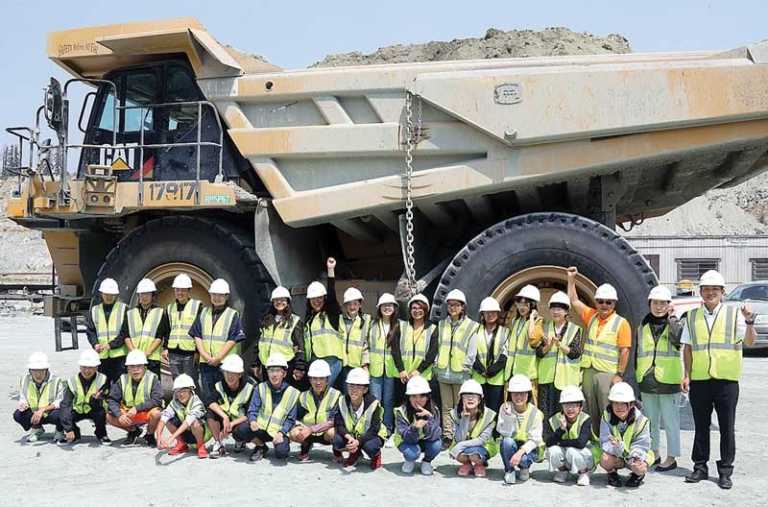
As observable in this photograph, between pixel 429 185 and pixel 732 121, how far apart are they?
7.39ft

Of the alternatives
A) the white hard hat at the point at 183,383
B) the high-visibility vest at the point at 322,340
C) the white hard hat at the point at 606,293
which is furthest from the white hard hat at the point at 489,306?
the white hard hat at the point at 183,383

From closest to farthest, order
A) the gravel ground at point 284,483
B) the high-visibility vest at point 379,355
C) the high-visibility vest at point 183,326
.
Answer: the gravel ground at point 284,483 < the high-visibility vest at point 379,355 < the high-visibility vest at point 183,326

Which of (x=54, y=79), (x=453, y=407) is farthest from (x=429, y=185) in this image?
(x=54, y=79)

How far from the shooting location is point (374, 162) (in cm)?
647

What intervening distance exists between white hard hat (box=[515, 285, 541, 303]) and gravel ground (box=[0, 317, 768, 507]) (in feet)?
3.82

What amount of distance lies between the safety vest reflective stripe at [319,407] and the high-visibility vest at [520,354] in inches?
48.5

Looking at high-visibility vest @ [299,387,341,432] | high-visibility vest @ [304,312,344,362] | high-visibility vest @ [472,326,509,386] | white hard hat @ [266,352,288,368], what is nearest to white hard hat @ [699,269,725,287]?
high-visibility vest @ [472,326,509,386]

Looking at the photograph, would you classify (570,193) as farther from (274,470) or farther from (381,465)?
(274,470)

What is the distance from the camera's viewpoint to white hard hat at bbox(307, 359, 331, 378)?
568cm

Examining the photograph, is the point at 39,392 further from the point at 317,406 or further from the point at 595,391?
the point at 595,391

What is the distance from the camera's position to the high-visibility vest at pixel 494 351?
5.66m

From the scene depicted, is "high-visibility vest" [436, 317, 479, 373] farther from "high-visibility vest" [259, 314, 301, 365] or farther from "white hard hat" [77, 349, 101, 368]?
"white hard hat" [77, 349, 101, 368]

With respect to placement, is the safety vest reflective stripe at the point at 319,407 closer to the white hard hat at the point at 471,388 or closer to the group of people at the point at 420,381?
the group of people at the point at 420,381

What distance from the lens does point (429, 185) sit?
6.29m
